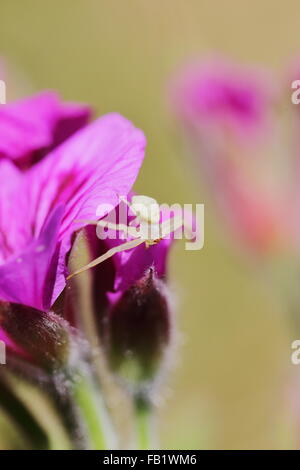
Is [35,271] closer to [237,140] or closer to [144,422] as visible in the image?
[144,422]

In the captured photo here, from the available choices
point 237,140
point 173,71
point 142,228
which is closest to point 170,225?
point 142,228

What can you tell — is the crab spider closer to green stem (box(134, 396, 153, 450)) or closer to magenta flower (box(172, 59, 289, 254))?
green stem (box(134, 396, 153, 450))

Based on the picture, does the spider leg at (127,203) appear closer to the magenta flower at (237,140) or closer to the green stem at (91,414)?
the green stem at (91,414)

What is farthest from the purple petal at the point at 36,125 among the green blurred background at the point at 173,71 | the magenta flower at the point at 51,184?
the green blurred background at the point at 173,71

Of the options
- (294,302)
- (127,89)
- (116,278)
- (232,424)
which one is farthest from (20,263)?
(127,89)

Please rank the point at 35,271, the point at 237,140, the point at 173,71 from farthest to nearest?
the point at 173,71 < the point at 237,140 < the point at 35,271

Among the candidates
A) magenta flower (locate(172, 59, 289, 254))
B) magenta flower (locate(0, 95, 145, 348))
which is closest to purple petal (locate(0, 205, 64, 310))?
magenta flower (locate(0, 95, 145, 348))

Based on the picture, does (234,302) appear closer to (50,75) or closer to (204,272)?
(204,272)
